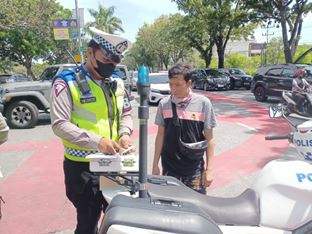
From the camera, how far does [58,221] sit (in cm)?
420

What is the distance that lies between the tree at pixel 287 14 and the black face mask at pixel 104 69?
20978 mm

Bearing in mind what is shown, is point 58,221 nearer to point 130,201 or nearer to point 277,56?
point 130,201

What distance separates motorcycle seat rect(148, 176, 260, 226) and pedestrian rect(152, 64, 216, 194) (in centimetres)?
103

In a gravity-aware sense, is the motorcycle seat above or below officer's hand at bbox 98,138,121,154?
below

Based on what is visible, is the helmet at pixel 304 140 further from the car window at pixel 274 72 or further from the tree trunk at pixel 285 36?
the tree trunk at pixel 285 36

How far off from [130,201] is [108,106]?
886mm

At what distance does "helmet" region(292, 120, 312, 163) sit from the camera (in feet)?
8.31

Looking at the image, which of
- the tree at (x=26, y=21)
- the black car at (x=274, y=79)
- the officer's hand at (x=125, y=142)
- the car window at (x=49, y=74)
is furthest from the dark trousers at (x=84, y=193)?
the tree at (x=26, y=21)

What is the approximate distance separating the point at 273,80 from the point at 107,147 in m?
14.4

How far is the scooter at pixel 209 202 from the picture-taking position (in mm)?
1718

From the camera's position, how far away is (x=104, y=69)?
8.09ft

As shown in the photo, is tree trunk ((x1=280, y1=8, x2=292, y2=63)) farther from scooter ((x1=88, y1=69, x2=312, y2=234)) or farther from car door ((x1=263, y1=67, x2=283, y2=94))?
scooter ((x1=88, y1=69, x2=312, y2=234))

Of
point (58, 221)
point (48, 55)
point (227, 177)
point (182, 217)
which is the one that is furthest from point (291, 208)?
point (48, 55)

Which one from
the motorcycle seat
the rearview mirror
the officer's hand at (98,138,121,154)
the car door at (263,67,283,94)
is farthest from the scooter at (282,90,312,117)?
the car door at (263,67,283,94)
